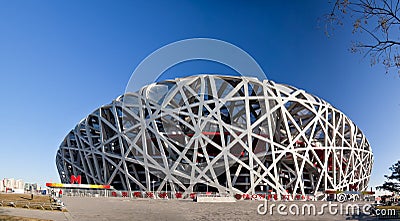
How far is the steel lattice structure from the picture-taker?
140ft

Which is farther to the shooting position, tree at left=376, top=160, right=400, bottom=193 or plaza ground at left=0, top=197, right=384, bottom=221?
tree at left=376, top=160, right=400, bottom=193

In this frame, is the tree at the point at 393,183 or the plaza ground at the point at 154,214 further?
the tree at the point at 393,183

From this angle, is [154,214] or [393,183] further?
[393,183]

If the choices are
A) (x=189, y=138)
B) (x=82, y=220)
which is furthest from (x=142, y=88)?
(x=82, y=220)

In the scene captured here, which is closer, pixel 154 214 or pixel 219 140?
pixel 154 214

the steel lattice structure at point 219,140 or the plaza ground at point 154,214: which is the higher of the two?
the steel lattice structure at point 219,140

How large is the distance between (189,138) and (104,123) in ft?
47.6

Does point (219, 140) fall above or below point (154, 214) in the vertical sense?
above

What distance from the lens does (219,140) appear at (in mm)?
45406

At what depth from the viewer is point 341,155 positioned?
162ft

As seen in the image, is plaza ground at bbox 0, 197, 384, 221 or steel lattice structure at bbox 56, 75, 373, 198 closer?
plaza ground at bbox 0, 197, 384, 221

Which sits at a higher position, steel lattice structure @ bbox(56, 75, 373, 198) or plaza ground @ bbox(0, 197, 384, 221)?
steel lattice structure @ bbox(56, 75, 373, 198)

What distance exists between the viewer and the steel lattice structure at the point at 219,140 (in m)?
42.5

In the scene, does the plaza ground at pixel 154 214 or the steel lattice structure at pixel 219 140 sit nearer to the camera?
the plaza ground at pixel 154 214
